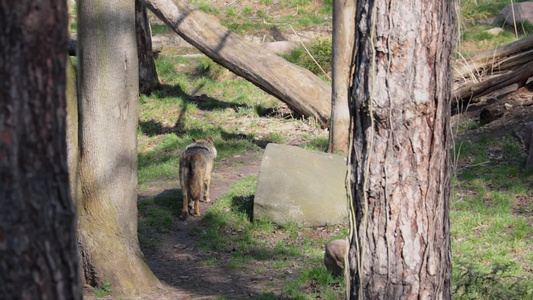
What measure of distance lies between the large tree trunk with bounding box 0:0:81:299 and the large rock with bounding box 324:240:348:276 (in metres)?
4.67

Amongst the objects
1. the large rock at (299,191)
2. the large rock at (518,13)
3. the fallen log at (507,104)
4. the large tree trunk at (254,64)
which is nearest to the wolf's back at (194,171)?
the large rock at (299,191)

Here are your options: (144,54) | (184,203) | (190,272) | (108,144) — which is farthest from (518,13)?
(108,144)

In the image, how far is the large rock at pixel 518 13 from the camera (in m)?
19.2

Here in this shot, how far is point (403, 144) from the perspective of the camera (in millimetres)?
4199

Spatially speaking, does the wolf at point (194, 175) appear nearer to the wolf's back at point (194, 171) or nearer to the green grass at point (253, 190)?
the wolf's back at point (194, 171)

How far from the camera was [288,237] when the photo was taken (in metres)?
8.90

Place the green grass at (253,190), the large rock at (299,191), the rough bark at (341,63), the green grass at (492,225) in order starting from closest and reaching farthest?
→ the green grass at (492,225)
the green grass at (253,190)
the large rock at (299,191)
the rough bark at (341,63)

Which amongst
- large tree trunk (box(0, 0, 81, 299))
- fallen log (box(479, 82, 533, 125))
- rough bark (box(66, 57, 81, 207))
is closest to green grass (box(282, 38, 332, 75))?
fallen log (box(479, 82, 533, 125))

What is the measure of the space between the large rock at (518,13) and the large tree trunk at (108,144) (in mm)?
15549

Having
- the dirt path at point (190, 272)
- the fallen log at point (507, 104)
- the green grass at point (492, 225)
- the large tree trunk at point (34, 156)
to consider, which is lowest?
the dirt path at point (190, 272)

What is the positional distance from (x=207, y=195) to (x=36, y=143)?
25.8ft

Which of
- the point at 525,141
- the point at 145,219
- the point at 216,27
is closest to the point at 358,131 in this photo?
the point at 145,219

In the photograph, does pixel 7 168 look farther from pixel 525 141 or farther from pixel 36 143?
pixel 525 141

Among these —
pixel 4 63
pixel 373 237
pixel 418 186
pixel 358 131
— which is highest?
pixel 4 63
